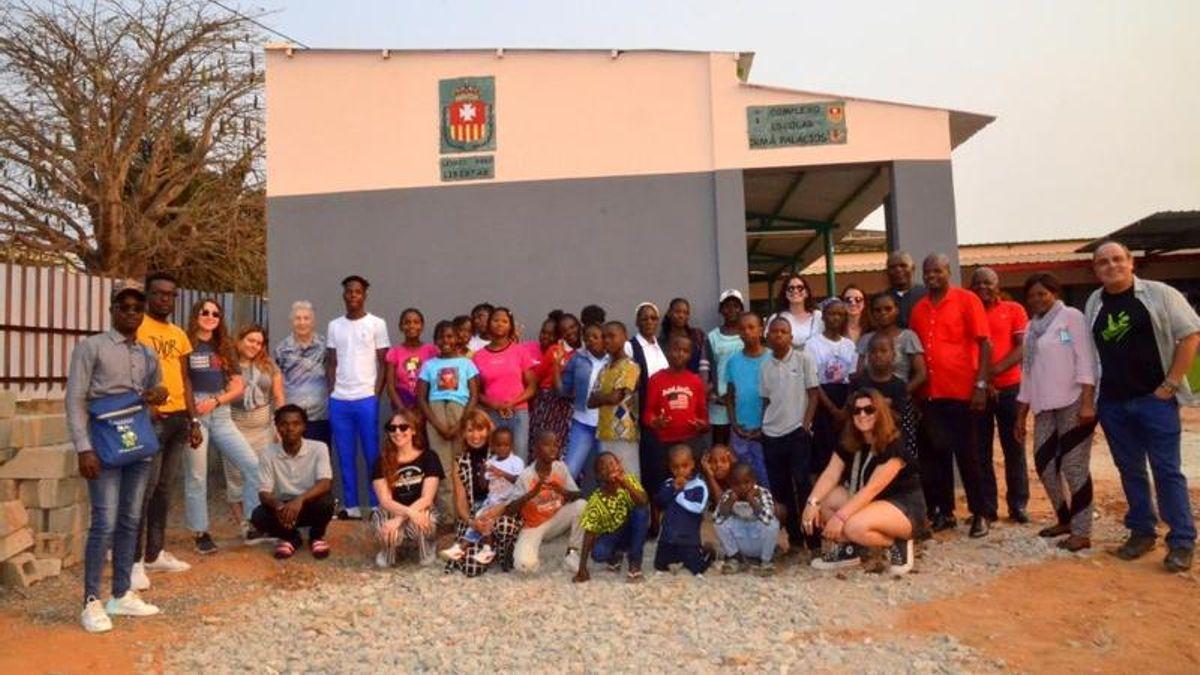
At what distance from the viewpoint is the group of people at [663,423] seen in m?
5.21

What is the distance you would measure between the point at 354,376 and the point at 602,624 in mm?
3381

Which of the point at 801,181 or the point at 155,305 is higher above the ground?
the point at 801,181

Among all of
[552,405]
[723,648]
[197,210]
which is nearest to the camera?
[723,648]

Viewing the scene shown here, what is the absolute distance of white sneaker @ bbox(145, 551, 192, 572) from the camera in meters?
5.81

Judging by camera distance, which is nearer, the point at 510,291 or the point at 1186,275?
the point at 510,291

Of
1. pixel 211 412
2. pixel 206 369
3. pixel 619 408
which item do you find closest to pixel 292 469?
pixel 211 412

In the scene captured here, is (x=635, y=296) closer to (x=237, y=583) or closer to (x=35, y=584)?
(x=237, y=583)

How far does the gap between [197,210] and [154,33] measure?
9.74 ft

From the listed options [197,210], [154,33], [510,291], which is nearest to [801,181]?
[510,291]

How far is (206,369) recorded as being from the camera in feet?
20.8

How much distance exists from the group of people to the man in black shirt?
1cm

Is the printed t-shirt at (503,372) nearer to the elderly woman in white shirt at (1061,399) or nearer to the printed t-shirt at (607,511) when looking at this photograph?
the printed t-shirt at (607,511)

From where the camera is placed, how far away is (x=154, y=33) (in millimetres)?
14688

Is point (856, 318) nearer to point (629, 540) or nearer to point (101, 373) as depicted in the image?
point (629, 540)
